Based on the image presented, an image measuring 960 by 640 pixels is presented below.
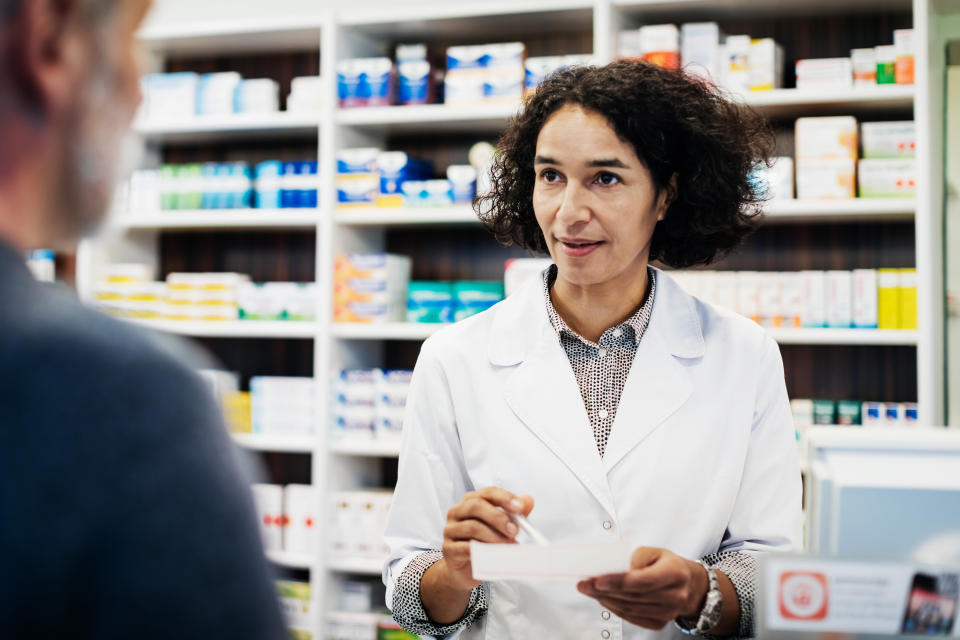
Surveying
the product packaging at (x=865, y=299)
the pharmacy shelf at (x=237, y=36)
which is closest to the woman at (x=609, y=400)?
the product packaging at (x=865, y=299)

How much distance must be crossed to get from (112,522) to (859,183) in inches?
126

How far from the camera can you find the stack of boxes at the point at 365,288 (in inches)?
142

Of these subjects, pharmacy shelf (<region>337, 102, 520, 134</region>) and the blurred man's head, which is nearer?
the blurred man's head

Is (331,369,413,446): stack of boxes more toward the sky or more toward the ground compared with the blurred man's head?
more toward the ground

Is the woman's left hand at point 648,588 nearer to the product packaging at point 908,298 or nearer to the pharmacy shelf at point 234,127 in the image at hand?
the product packaging at point 908,298

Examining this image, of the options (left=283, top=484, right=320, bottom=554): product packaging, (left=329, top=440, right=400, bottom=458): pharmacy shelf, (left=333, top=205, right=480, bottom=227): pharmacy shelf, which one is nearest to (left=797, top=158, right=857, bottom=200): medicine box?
(left=333, top=205, right=480, bottom=227): pharmacy shelf

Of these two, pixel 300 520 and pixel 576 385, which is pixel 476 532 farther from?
pixel 300 520

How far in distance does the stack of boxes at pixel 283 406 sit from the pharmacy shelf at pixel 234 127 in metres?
1.05

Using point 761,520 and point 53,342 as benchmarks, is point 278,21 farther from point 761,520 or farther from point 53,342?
point 53,342

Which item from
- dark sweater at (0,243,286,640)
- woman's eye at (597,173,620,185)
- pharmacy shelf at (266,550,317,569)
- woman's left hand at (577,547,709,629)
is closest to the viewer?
dark sweater at (0,243,286,640)

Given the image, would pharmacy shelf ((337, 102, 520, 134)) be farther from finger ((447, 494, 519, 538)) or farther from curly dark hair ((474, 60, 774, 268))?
finger ((447, 494, 519, 538))

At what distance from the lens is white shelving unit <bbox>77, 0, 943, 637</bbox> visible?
3.13 metres

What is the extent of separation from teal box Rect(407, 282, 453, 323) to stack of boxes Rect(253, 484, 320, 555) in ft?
2.71

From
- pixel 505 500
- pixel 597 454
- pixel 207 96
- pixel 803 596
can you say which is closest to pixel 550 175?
pixel 597 454
